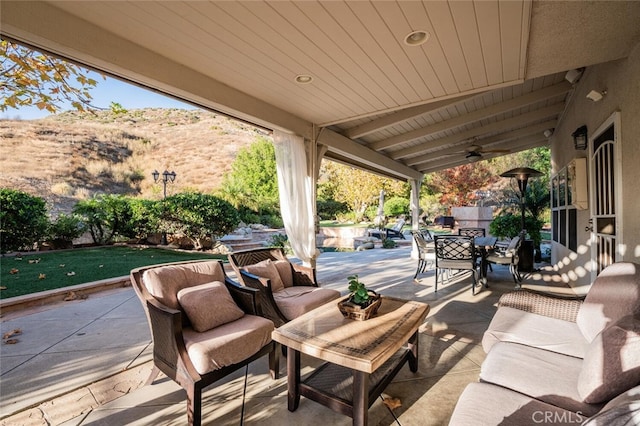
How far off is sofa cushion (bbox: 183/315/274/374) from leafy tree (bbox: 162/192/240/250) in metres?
5.86

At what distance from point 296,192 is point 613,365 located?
3519 millimetres

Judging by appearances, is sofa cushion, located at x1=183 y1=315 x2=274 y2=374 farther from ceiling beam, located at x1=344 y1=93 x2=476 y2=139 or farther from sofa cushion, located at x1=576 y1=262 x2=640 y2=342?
ceiling beam, located at x1=344 y1=93 x2=476 y2=139

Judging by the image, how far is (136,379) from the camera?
Result: 224cm

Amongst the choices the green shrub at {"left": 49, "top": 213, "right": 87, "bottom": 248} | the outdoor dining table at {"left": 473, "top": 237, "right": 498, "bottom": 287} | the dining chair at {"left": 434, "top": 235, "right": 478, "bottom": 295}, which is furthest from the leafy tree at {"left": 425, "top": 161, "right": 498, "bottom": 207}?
the green shrub at {"left": 49, "top": 213, "right": 87, "bottom": 248}

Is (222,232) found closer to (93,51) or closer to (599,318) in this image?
(93,51)

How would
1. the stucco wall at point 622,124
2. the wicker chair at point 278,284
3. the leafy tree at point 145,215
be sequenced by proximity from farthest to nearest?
1. the leafy tree at point 145,215
2. the wicker chair at point 278,284
3. the stucco wall at point 622,124

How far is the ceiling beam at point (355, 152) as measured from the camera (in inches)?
179

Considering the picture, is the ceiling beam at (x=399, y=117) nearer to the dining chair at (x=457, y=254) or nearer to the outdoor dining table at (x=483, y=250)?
the dining chair at (x=457, y=254)

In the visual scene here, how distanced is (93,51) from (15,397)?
2432mm

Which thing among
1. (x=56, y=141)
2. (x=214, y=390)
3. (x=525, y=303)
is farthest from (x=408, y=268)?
(x=56, y=141)

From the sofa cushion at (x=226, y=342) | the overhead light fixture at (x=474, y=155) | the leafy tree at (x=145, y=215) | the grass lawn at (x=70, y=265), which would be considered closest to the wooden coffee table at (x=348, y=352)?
the sofa cushion at (x=226, y=342)

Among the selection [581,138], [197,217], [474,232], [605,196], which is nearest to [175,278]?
[605,196]

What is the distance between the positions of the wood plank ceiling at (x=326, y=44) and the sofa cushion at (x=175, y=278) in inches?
60.1

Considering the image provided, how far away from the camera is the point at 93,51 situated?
6.45 ft
